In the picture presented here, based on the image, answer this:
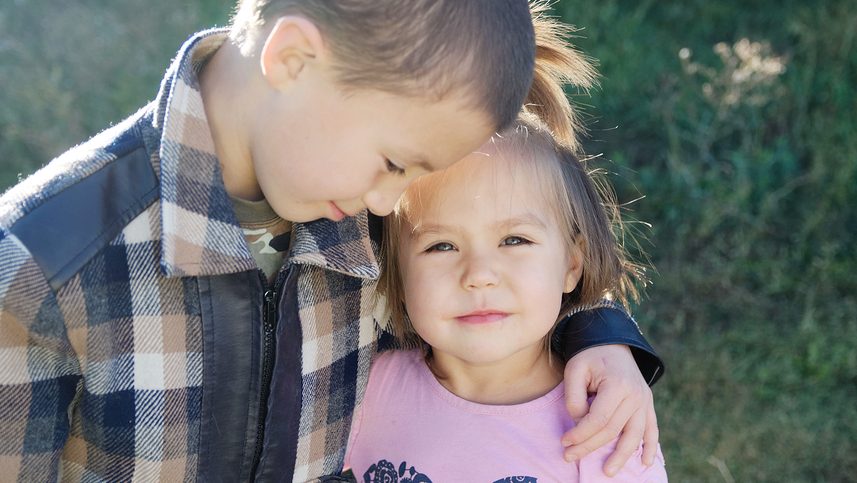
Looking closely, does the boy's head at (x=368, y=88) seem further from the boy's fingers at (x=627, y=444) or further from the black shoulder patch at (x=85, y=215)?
the boy's fingers at (x=627, y=444)

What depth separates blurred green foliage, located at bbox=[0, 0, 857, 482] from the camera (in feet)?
10.1

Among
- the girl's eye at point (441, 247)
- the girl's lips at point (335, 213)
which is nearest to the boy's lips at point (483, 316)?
the girl's eye at point (441, 247)

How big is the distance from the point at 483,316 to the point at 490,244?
0.14 m

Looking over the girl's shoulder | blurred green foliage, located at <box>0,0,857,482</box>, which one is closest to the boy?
the girl's shoulder

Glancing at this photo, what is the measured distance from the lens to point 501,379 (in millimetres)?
1958

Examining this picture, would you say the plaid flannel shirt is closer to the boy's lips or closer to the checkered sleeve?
the checkered sleeve

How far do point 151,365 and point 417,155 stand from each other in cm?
53

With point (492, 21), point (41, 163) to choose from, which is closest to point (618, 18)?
point (41, 163)

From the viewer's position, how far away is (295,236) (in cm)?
166

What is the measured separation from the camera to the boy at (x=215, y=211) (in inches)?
55.0

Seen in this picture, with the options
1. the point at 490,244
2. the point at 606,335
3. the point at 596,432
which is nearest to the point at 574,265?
the point at 606,335

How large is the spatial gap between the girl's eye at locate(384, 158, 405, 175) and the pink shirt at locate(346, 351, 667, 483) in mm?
571

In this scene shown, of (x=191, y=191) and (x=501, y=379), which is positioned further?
(x=501, y=379)

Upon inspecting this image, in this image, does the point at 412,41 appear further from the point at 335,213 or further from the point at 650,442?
the point at 650,442
